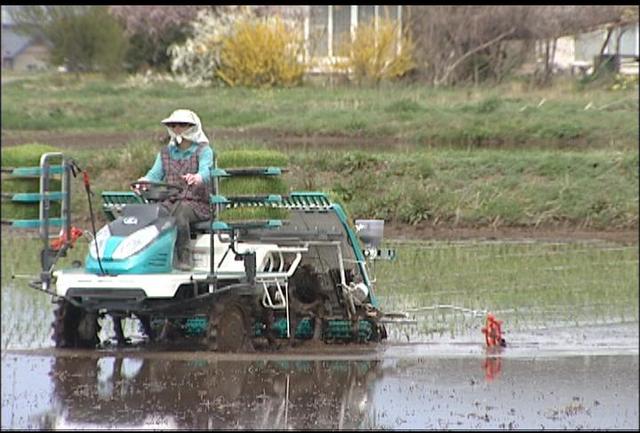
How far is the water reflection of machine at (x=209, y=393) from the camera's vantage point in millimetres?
10047

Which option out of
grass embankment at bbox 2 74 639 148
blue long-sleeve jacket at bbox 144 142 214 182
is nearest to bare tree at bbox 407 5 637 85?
grass embankment at bbox 2 74 639 148

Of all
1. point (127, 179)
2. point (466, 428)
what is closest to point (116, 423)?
point (466, 428)

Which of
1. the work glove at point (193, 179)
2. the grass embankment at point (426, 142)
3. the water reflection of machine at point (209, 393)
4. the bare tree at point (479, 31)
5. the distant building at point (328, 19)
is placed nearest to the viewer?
the water reflection of machine at point (209, 393)

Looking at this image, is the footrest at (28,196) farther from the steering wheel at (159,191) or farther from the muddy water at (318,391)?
the muddy water at (318,391)

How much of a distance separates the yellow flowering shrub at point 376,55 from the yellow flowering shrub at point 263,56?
1.28m

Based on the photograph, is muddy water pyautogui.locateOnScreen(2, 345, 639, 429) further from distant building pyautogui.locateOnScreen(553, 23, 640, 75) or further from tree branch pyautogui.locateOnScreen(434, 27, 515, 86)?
distant building pyautogui.locateOnScreen(553, 23, 640, 75)

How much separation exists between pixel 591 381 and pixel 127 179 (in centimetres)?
1589

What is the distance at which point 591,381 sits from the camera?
11.7 metres

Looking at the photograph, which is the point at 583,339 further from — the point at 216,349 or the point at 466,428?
the point at 466,428

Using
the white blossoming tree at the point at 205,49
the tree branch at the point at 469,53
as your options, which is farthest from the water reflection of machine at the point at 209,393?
the white blossoming tree at the point at 205,49

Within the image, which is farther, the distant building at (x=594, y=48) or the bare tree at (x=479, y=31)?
the distant building at (x=594, y=48)

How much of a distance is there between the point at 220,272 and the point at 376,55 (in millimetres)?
27112

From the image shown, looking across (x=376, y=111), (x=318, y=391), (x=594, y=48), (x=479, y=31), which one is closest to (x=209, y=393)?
(x=318, y=391)

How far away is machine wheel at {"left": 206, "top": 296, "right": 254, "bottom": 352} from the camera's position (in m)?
13.0
